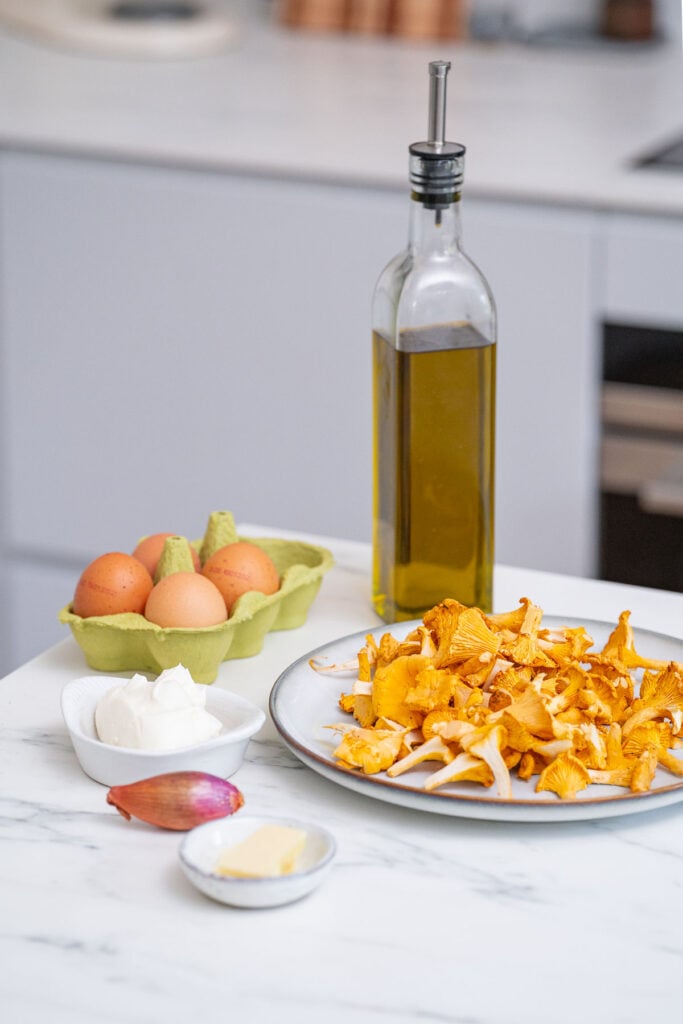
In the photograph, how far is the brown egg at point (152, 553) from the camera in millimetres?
1195

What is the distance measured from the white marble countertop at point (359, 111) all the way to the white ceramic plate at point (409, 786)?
120 centimetres

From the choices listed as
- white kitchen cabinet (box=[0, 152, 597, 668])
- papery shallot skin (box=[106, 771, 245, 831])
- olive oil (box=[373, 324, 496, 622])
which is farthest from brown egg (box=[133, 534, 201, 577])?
white kitchen cabinet (box=[0, 152, 597, 668])

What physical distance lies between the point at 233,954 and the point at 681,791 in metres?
0.29

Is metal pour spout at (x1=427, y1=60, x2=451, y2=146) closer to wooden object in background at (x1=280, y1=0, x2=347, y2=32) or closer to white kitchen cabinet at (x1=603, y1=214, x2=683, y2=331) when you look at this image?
white kitchen cabinet at (x1=603, y1=214, x2=683, y2=331)

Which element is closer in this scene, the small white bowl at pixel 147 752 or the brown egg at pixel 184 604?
the small white bowl at pixel 147 752

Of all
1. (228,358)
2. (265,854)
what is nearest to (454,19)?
(228,358)

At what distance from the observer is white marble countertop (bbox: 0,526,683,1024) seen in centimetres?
78

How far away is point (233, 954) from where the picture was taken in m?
0.81

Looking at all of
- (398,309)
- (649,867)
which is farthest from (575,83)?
(649,867)

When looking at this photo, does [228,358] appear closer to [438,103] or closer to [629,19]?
[629,19]

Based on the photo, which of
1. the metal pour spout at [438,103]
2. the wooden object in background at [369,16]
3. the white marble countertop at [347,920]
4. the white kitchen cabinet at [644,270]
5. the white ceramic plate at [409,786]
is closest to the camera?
the white marble countertop at [347,920]

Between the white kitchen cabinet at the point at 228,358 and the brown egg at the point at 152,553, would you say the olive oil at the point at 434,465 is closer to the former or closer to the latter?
the brown egg at the point at 152,553

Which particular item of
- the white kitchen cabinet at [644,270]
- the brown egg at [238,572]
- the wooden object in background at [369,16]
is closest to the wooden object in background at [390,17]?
the wooden object in background at [369,16]

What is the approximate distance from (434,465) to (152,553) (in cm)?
23
